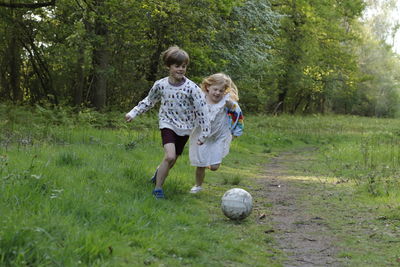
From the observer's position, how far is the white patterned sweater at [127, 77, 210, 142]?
7.15 m

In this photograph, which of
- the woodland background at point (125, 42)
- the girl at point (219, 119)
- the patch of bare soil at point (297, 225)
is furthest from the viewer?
the woodland background at point (125, 42)

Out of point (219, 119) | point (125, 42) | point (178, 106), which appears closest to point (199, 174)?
point (219, 119)

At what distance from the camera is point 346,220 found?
6.61 metres

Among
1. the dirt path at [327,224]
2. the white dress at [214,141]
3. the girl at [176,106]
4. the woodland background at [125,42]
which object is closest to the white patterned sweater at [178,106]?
the girl at [176,106]

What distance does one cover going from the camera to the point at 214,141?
26.8 feet

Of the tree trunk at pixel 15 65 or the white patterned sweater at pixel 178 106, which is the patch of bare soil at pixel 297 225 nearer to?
the white patterned sweater at pixel 178 106

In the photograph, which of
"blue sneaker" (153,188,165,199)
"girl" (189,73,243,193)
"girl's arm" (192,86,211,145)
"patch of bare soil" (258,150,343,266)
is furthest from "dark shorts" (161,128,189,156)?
"patch of bare soil" (258,150,343,266)

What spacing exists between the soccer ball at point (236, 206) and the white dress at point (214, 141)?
1.62 m

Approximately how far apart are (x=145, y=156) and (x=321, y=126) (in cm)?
1903

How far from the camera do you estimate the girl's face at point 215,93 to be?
8156 millimetres

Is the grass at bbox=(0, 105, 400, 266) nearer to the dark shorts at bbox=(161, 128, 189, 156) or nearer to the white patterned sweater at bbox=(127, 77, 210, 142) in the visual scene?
the dark shorts at bbox=(161, 128, 189, 156)

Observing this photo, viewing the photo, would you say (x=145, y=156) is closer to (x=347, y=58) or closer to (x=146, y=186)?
(x=146, y=186)

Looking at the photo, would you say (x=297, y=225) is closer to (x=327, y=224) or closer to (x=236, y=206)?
(x=327, y=224)

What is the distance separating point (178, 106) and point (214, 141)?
1246 millimetres
